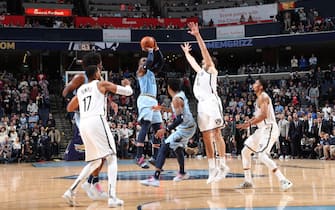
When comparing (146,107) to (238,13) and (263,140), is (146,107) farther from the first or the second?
(238,13)

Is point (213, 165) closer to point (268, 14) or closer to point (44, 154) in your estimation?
point (44, 154)

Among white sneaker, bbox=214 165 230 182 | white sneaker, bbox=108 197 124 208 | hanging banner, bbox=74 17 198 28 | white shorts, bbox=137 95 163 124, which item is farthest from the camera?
hanging banner, bbox=74 17 198 28

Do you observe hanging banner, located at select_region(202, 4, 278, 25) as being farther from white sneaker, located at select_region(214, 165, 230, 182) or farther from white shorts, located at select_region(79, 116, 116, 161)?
white shorts, located at select_region(79, 116, 116, 161)

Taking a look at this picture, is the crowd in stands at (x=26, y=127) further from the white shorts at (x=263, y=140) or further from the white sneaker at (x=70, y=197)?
the white sneaker at (x=70, y=197)

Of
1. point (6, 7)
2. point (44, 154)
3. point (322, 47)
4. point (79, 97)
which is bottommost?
point (44, 154)

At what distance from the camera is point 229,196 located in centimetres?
758

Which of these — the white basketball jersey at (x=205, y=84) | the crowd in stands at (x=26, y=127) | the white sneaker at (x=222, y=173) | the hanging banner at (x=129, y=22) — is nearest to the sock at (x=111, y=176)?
the white sneaker at (x=222, y=173)

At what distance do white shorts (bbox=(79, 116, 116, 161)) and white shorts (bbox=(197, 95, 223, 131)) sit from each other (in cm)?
257

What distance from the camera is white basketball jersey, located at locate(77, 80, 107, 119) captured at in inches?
273

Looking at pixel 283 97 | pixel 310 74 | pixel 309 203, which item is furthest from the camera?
pixel 310 74

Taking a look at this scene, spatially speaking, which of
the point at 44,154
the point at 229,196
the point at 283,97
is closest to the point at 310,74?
the point at 283,97

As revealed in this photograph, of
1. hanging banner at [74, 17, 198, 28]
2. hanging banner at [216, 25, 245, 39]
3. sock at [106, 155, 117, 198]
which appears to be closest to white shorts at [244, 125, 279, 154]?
sock at [106, 155, 117, 198]

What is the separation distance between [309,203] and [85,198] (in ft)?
10.4

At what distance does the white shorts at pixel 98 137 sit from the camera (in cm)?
684
